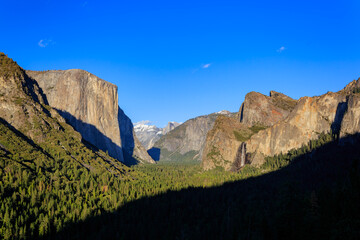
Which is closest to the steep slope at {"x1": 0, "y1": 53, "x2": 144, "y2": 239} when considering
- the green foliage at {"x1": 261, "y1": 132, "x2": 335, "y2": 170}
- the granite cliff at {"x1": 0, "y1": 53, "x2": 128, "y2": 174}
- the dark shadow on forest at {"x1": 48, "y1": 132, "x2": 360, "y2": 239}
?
the granite cliff at {"x1": 0, "y1": 53, "x2": 128, "y2": 174}

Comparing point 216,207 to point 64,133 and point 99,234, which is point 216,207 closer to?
point 99,234

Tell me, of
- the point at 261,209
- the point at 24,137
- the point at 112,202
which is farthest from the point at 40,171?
the point at 261,209

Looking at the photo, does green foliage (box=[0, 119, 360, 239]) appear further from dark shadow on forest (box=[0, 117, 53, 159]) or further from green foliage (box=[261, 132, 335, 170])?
green foliage (box=[261, 132, 335, 170])

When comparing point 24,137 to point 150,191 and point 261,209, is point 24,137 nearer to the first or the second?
point 150,191

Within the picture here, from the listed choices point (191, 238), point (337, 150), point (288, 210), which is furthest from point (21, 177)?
point (337, 150)

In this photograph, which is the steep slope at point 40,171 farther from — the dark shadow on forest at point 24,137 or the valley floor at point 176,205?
the valley floor at point 176,205

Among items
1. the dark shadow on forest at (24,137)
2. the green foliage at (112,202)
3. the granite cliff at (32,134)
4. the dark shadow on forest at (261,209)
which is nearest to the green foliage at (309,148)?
the dark shadow on forest at (261,209)

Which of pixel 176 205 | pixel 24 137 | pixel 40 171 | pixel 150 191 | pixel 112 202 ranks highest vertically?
pixel 24 137

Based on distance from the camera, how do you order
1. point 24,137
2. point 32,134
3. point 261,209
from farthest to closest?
1. point 32,134
2. point 24,137
3. point 261,209
